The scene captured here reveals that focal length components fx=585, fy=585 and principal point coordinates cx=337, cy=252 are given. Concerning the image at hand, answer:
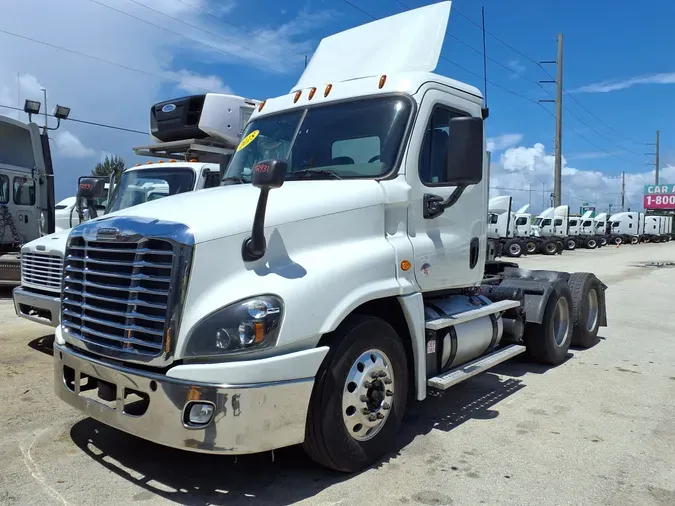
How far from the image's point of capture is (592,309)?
26.8 feet

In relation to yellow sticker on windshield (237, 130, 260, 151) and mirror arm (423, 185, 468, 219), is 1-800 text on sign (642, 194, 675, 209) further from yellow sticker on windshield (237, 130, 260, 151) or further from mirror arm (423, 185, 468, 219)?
yellow sticker on windshield (237, 130, 260, 151)

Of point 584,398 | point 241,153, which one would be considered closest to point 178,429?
point 241,153

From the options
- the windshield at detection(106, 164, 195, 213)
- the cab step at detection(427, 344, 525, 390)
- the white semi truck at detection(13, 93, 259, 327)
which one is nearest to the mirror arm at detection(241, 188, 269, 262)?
the cab step at detection(427, 344, 525, 390)

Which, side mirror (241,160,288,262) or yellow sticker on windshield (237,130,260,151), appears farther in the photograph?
yellow sticker on windshield (237,130,260,151)

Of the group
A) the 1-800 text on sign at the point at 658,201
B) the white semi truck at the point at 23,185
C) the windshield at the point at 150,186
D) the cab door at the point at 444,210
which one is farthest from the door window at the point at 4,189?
the 1-800 text on sign at the point at 658,201

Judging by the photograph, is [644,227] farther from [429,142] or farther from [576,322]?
[429,142]

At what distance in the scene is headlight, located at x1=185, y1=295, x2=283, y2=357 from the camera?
313 centimetres

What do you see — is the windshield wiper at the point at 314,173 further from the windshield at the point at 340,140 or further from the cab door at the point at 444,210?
the cab door at the point at 444,210

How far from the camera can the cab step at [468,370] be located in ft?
14.3

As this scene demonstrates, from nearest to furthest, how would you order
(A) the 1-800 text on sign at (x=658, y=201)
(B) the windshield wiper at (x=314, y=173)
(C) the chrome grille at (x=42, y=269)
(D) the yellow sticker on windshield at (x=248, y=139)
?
(B) the windshield wiper at (x=314, y=173)
(D) the yellow sticker on windshield at (x=248, y=139)
(C) the chrome grille at (x=42, y=269)
(A) the 1-800 text on sign at (x=658, y=201)

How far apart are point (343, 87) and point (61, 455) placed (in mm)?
3418

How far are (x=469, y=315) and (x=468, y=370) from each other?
46 centimetres

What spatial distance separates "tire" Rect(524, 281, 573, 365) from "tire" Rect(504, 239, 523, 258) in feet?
87.4

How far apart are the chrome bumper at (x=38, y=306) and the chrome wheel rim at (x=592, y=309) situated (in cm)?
659
